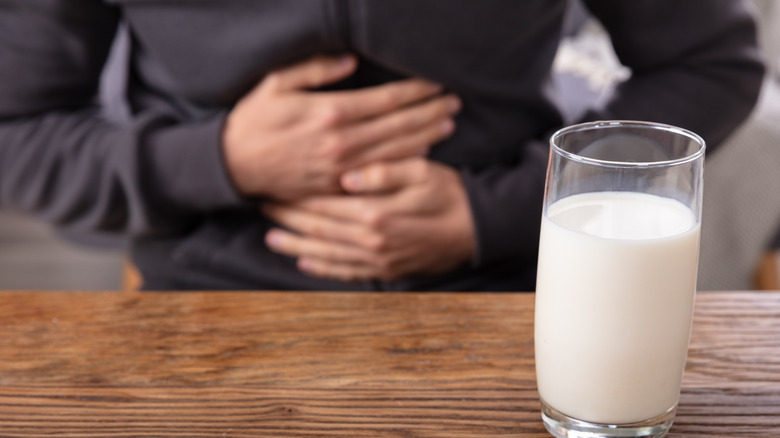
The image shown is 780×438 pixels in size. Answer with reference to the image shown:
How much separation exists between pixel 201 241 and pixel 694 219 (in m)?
0.51

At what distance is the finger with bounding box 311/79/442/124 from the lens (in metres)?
0.71

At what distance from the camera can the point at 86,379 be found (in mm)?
457

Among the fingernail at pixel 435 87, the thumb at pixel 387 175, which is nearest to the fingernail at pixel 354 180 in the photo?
the thumb at pixel 387 175

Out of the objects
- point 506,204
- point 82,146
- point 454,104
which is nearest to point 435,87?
point 454,104

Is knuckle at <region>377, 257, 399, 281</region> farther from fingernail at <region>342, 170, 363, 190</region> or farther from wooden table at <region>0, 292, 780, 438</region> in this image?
wooden table at <region>0, 292, 780, 438</region>

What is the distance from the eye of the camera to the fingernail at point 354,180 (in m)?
0.73

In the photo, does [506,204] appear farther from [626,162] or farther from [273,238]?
[626,162]

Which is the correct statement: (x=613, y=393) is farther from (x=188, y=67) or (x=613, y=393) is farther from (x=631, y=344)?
(x=188, y=67)

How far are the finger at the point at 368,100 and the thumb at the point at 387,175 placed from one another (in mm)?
49

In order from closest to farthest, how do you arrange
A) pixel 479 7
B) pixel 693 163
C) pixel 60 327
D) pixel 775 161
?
pixel 693 163
pixel 60 327
pixel 479 7
pixel 775 161

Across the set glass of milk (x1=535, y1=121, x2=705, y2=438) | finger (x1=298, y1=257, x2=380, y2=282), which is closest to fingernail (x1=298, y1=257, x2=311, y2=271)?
finger (x1=298, y1=257, x2=380, y2=282)

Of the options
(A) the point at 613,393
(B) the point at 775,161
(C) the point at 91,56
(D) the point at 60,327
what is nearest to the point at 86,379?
(D) the point at 60,327

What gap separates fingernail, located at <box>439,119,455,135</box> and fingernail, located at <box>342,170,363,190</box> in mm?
86

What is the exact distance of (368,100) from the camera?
72 cm
